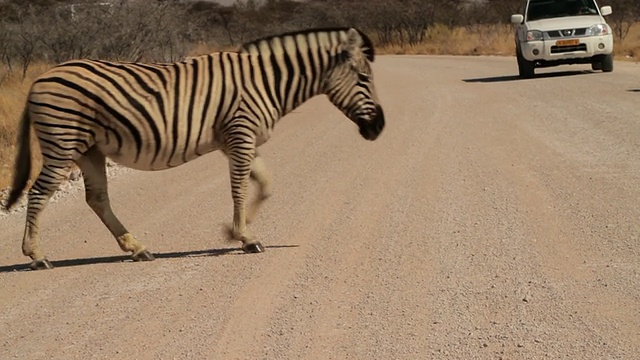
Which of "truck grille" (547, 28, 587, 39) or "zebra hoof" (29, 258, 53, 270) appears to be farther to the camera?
"truck grille" (547, 28, 587, 39)

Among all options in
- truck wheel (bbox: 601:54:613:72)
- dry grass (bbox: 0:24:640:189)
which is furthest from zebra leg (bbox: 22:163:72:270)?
truck wheel (bbox: 601:54:613:72)

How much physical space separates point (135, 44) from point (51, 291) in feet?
58.3

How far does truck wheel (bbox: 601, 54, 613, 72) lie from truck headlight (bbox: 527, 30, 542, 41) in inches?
68.8

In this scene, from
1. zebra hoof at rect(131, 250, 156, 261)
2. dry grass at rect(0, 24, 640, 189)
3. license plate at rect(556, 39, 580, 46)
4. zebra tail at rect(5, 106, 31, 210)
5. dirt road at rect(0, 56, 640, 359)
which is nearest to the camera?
dirt road at rect(0, 56, 640, 359)

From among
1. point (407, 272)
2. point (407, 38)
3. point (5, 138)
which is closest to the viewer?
point (407, 272)

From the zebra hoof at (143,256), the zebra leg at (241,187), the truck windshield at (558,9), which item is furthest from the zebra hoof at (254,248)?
the truck windshield at (558,9)

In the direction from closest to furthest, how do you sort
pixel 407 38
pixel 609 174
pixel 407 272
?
pixel 407 272 < pixel 609 174 < pixel 407 38

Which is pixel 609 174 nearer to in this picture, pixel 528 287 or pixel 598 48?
pixel 528 287

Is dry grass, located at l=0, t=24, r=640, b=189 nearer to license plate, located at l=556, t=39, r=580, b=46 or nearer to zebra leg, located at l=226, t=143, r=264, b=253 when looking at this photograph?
zebra leg, located at l=226, t=143, r=264, b=253

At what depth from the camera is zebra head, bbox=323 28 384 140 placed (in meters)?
8.80

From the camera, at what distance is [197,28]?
35969 millimetres

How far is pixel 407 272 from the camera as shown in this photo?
7.30m

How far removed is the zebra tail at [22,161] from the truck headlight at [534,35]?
51.7 feet

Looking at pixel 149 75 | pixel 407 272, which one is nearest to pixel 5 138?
pixel 149 75
